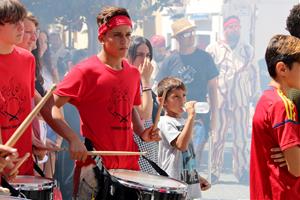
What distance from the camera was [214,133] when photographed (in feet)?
36.3

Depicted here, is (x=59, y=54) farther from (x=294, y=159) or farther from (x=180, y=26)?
(x=294, y=159)

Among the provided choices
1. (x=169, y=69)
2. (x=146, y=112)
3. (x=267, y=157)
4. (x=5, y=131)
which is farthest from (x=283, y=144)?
(x=169, y=69)

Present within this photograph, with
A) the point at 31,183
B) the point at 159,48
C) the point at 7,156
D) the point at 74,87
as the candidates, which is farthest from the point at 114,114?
the point at 159,48

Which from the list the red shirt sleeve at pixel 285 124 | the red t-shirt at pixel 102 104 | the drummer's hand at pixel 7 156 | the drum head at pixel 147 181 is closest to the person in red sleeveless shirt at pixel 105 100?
the red t-shirt at pixel 102 104

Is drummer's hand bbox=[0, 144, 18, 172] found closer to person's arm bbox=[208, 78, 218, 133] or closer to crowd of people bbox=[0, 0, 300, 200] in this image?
crowd of people bbox=[0, 0, 300, 200]

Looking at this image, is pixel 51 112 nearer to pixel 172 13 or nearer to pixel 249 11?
pixel 172 13

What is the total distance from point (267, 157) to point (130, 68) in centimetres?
120

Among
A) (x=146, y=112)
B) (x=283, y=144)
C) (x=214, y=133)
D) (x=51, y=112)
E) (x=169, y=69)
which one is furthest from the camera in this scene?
(x=214, y=133)

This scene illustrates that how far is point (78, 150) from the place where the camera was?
512 centimetres

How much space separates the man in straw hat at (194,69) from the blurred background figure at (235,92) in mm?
588

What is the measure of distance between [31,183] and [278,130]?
114 centimetres

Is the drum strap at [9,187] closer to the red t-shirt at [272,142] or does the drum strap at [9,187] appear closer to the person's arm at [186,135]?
the red t-shirt at [272,142]

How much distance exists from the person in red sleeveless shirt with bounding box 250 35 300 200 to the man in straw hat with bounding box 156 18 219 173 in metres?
5.31

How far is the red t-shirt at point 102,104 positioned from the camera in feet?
17.7
